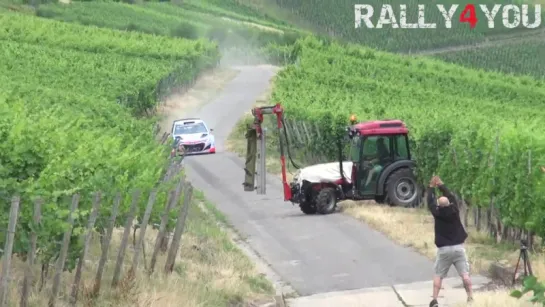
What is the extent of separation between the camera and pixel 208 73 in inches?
3147

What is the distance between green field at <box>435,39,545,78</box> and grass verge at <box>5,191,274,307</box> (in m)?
68.9

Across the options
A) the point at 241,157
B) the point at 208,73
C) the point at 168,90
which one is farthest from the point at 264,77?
the point at 241,157

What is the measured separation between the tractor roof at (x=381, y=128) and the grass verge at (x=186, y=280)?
5565 millimetres

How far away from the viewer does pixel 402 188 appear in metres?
24.3

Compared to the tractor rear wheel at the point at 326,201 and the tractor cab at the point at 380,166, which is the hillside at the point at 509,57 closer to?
the tractor cab at the point at 380,166

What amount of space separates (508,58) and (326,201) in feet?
228

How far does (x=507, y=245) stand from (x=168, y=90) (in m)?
44.0

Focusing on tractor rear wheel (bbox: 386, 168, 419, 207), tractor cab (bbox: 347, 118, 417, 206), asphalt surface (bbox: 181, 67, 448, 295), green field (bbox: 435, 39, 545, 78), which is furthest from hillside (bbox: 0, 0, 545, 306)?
asphalt surface (bbox: 181, 67, 448, 295)

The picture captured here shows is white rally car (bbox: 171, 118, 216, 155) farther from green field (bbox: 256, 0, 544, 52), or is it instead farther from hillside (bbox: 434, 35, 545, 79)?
hillside (bbox: 434, 35, 545, 79)

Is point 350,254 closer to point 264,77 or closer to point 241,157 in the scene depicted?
point 241,157

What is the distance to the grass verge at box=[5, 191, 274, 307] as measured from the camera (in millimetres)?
12633

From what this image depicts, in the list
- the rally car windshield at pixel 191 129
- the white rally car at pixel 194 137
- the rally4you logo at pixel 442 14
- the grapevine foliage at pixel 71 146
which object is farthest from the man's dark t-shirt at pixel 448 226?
the rally4you logo at pixel 442 14

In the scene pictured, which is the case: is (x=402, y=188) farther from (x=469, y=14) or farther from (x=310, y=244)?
(x=469, y=14)

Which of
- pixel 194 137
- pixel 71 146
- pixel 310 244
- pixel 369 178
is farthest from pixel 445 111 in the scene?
pixel 71 146
